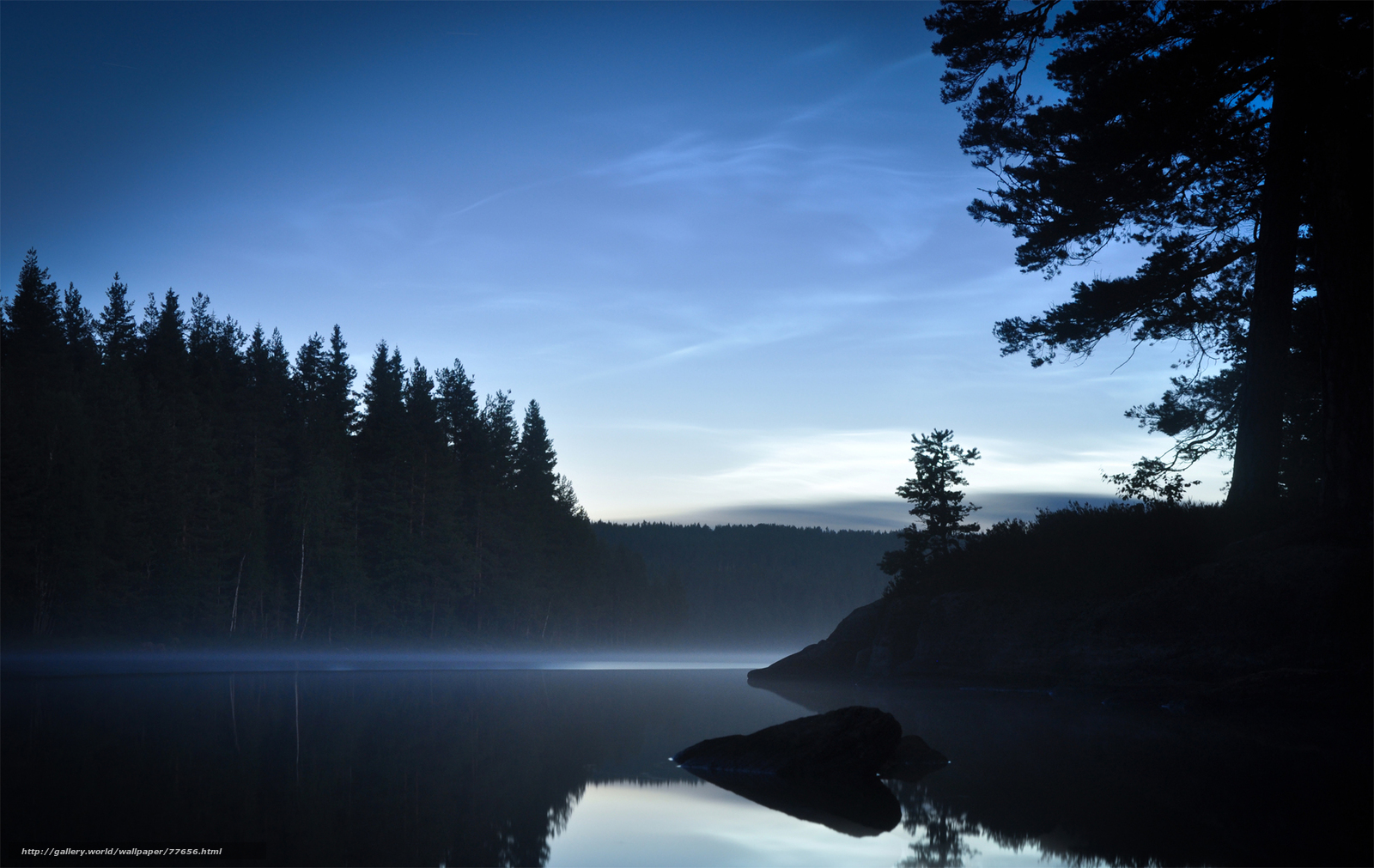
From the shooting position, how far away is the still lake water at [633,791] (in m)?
5.20

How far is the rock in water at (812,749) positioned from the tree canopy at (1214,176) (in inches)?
420

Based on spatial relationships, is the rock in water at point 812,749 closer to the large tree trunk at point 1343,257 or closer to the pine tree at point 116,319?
the large tree trunk at point 1343,257

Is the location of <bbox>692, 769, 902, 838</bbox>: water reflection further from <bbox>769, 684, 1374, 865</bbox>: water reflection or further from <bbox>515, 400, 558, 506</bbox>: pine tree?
<bbox>515, 400, 558, 506</bbox>: pine tree

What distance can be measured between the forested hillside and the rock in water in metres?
104

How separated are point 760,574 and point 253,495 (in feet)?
328

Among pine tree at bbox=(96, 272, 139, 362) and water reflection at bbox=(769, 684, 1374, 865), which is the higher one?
pine tree at bbox=(96, 272, 139, 362)

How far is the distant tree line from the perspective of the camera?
1566 inches

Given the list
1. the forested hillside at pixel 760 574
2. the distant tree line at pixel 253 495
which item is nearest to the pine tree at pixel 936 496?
the distant tree line at pixel 253 495

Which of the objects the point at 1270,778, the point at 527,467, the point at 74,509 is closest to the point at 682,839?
the point at 1270,778

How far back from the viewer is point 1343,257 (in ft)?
48.6

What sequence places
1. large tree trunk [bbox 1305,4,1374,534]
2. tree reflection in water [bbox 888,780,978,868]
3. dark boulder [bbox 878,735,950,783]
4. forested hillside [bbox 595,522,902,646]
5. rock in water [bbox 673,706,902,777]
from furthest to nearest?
forested hillside [bbox 595,522,902,646] < large tree trunk [bbox 1305,4,1374,534] < rock in water [bbox 673,706,902,777] < dark boulder [bbox 878,735,950,783] < tree reflection in water [bbox 888,780,978,868]

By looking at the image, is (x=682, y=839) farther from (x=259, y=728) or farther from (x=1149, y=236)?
(x=1149, y=236)

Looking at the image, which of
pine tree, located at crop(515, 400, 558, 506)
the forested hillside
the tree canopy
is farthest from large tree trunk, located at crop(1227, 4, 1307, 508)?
the forested hillside

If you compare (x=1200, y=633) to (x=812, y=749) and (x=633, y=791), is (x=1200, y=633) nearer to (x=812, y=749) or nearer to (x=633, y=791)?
(x=812, y=749)
